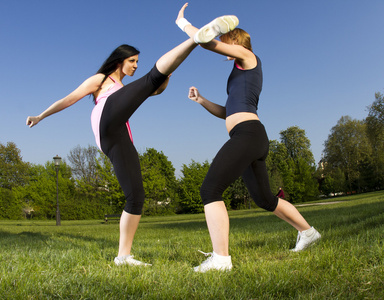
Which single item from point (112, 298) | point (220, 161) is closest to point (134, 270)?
point (112, 298)

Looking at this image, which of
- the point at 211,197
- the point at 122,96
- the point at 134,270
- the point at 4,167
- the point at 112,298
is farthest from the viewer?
the point at 4,167

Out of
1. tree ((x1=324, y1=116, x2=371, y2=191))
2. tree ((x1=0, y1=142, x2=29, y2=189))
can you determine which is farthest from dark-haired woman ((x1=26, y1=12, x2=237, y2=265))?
tree ((x1=324, y1=116, x2=371, y2=191))

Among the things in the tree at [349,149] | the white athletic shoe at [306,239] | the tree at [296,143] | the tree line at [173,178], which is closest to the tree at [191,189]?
the tree line at [173,178]

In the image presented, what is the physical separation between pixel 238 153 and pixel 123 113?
1.08 m

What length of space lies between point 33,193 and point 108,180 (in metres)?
9.43

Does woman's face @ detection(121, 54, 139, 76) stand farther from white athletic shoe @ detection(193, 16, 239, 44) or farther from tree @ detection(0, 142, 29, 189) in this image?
tree @ detection(0, 142, 29, 189)

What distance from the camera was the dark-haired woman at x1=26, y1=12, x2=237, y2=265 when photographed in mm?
2814

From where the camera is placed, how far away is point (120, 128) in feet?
9.78

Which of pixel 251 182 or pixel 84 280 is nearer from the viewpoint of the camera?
pixel 84 280

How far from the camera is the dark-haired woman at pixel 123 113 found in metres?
2.81

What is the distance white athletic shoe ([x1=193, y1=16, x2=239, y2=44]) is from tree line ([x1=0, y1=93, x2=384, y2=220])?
2989 cm

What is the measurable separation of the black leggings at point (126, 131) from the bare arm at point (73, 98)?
290 mm

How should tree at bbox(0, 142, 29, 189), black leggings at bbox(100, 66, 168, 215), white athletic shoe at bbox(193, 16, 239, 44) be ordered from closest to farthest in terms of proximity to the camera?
white athletic shoe at bbox(193, 16, 239, 44)
black leggings at bbox(100, 66, 168, 215)
tree at bbox(0, 142, 29, 189)

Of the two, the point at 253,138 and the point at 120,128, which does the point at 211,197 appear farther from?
the point at 120,128
